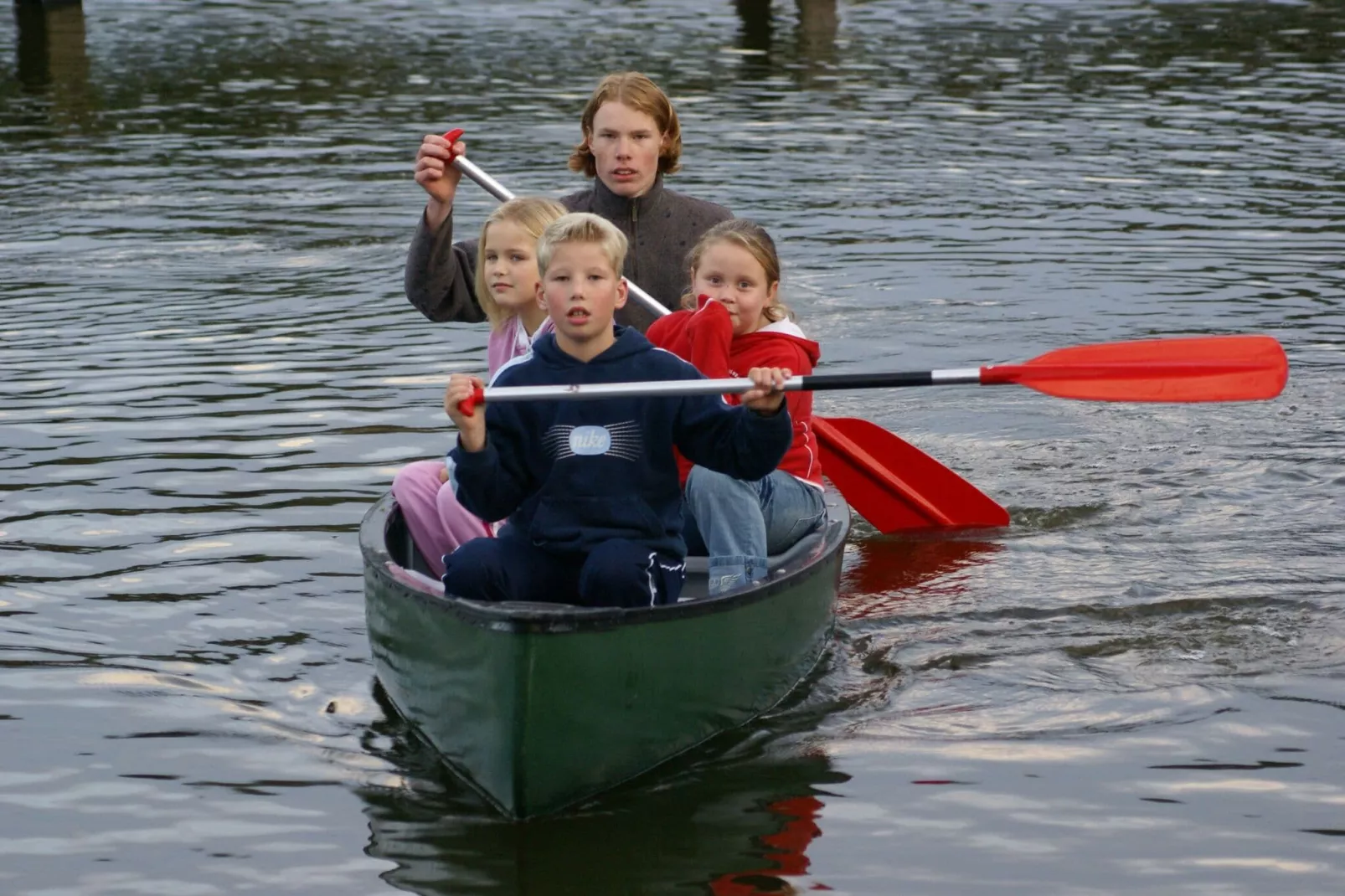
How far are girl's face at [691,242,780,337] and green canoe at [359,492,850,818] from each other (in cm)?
67

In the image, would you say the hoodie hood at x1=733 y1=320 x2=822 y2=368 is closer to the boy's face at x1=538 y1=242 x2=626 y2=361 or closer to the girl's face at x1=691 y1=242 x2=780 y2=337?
the girl's face at x1=691 y1=242 x2=780 y2=337

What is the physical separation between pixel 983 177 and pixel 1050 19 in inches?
459

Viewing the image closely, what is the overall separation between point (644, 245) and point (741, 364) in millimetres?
1099

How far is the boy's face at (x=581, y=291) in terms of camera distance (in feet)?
14.6

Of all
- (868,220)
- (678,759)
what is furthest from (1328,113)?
(678,759)

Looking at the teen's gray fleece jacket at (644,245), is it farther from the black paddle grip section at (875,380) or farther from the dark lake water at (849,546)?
the black paddle grip section at (875,380)

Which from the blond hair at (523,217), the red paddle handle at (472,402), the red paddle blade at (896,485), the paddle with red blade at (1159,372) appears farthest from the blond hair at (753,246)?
the red paddle blade at (896,485)

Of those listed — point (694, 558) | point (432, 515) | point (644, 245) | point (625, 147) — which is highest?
point (625, 147)

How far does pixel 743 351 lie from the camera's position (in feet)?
17.3

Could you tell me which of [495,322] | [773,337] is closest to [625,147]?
[495,322]

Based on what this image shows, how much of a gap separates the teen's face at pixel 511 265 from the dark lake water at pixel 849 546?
1112mm

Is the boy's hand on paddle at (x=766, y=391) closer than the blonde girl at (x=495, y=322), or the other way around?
the boy's hand on paddle at (x=766, y=391)

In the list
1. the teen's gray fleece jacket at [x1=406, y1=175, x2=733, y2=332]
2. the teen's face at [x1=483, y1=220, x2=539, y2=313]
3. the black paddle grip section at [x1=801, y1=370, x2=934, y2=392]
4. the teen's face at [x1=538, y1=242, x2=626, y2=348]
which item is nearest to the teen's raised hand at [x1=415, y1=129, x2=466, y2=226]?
the teen's gray fleece jacket at [x1=406, y1=175, x2=733, y2=332]

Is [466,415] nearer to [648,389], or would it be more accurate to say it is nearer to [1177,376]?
→ [648,389]
